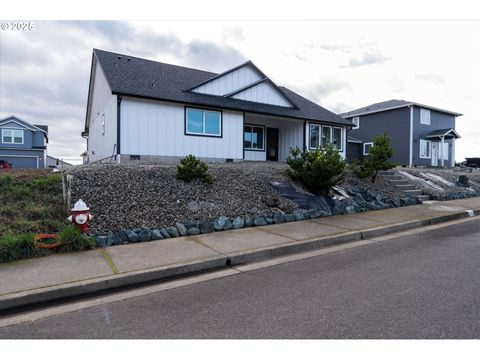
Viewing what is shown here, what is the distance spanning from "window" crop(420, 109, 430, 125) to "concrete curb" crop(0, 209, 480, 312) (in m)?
25.3

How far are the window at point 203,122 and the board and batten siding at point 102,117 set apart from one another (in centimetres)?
318

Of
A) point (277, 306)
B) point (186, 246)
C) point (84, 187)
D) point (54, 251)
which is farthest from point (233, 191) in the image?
point (277, 306)

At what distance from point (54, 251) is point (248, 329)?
13.0ft

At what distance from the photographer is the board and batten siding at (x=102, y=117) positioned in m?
14.0

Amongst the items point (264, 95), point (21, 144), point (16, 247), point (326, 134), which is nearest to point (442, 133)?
point (326, 134)

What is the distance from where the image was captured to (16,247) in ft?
16.8

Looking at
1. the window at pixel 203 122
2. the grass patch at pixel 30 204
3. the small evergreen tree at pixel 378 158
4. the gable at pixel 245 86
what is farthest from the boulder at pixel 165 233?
the gable at pixel 245 86

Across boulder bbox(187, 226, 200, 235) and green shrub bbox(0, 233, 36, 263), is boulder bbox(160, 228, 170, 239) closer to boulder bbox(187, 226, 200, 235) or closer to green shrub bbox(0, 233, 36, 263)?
boulder bbox(187, 226, 200, 235)

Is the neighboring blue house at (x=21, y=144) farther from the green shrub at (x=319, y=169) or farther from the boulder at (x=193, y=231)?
the boulder at (x=193, y=231)

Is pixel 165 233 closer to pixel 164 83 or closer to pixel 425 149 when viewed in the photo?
pixel 164 83

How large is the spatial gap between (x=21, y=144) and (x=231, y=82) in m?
30.0

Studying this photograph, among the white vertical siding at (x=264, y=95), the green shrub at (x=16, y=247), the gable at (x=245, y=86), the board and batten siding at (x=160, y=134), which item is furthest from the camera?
the white vertical siding at (x=264, y=95)

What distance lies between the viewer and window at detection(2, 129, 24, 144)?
1348 inches

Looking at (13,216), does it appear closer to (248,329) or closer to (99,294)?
(99,294)
